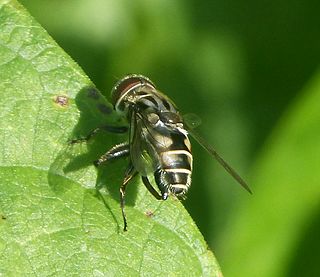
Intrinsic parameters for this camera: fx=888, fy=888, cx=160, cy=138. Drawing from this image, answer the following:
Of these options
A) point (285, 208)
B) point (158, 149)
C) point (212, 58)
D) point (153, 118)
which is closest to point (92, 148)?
point (158, 149)

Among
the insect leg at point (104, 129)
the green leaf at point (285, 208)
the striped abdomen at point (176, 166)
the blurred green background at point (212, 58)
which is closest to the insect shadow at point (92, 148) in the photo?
the insect leg at point (104, 129)

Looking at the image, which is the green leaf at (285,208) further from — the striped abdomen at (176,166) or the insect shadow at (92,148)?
the insect shadow at (92,148)

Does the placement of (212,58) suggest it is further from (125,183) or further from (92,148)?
(125,183)

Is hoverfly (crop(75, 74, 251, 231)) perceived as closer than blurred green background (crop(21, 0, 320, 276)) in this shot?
Yes

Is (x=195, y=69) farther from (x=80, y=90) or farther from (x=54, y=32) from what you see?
(x=80, y=90)

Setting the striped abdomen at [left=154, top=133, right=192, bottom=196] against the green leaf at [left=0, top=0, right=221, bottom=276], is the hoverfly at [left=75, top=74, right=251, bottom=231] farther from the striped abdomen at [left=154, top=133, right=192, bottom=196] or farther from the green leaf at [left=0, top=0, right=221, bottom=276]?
the green leaf at [left=0, top=0, right=221, bottom=276]

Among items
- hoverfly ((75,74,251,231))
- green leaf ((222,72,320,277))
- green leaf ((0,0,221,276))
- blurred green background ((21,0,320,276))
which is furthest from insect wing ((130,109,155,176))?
blurred green background ((21,0,320,276))

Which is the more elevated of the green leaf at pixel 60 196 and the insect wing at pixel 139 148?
the green leaf at pixel 60 196

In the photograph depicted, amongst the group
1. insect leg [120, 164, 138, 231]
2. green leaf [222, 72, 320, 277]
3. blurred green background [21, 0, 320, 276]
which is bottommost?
blurred green background [21, 0, 320, 276]
